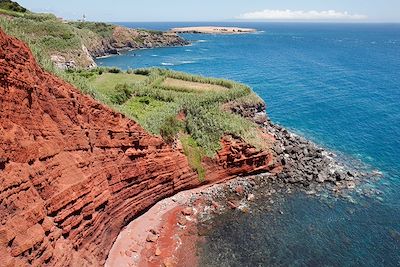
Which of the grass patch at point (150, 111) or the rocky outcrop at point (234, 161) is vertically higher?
the grass patch at point (150, 111)

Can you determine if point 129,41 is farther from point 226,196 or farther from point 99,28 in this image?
point 226,196

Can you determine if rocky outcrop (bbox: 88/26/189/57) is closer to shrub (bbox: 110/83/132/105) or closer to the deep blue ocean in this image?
the deep blue ocean

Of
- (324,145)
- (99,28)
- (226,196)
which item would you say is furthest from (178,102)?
(99,28)

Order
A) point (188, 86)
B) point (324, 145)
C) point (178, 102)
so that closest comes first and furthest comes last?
point (178, 102)
point (188, 86)
point (324, 145)

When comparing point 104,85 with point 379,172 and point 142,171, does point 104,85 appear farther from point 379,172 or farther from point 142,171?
point 379,172

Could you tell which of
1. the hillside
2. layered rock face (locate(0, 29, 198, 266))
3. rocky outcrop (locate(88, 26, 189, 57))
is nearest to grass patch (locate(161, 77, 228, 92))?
the hillside

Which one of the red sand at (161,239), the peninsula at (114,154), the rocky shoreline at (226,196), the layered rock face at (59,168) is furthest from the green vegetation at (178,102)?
the red sand at (161,239)

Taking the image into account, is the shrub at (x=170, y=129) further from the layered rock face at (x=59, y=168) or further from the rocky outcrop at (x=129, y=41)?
the rocky outcrop at (x=129, y=41)
